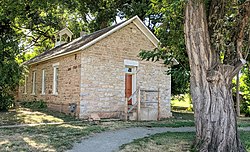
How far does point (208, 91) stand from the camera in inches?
244

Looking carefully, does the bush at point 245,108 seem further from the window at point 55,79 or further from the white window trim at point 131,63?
the window at point 55,79

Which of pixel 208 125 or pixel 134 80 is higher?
pixel 134 80

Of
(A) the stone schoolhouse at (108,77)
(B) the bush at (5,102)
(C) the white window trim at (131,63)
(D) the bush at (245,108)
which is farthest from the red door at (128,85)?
(D) the bush at (245,108)

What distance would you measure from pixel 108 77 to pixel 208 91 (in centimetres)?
792

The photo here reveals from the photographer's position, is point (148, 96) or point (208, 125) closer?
point (208, 125)

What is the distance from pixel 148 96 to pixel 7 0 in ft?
34.4

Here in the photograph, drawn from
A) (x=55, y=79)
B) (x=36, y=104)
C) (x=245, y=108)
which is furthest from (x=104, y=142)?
(x=245, y=108)

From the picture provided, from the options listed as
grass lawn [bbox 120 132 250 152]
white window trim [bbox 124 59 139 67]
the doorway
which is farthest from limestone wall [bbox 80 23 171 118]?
grass lawn [bbox 120 132 250 152]

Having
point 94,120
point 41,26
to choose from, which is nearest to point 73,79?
point 94,120

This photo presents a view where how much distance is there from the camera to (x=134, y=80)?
1475 centimetres

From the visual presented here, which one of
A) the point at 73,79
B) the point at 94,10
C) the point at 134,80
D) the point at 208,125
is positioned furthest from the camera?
the point at 94,10

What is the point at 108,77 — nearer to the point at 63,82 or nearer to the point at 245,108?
the point at 63,82

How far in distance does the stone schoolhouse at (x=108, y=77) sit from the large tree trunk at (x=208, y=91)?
6.59m

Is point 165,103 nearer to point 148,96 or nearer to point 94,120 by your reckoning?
point 148,96
